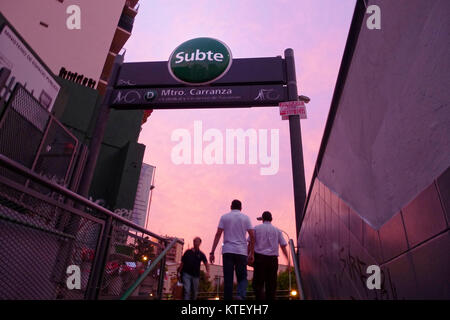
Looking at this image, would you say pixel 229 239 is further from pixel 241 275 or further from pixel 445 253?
pixel 445 253

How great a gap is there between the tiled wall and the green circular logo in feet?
21.4

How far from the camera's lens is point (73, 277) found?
3.62 m

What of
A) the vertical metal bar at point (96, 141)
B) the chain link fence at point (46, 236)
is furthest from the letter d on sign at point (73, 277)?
the vertical metal bar at point (96, 141)

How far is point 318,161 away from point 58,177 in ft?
15.2

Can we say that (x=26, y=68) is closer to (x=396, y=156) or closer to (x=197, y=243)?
(x=197, y=243)

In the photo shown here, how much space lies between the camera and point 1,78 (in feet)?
14.3

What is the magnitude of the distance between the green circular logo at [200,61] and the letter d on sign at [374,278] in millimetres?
7776

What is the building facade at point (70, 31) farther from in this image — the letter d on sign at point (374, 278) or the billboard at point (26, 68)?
the letter d on sign at point (374, 278)

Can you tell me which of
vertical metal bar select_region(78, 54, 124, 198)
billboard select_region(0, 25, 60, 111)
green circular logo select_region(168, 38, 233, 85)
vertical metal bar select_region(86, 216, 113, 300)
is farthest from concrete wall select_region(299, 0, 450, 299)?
vertical metal bar select_region(78, 54, 124, 198)

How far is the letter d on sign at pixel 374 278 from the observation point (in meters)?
2.28

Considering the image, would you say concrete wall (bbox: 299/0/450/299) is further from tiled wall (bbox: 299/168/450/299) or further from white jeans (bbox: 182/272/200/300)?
white jeans (bbox: 182/272/200/300)

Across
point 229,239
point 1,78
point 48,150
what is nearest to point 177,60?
point 48,150

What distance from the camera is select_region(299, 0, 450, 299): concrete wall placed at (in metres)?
1.60

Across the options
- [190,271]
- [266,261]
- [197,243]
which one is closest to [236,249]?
[266,261]
